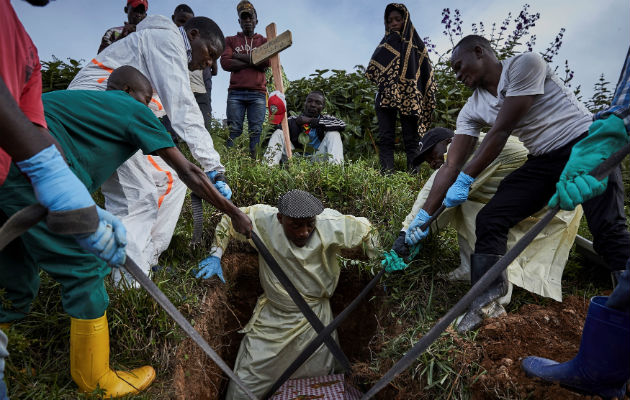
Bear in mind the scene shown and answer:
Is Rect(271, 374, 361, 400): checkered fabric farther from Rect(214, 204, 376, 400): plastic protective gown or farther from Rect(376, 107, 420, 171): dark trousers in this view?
Rect(376, 107, 420, 171): dark trousers

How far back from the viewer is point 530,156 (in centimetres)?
258

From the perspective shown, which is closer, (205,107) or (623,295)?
(623,295)

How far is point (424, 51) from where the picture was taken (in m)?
5.21

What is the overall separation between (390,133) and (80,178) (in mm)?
A: 3960

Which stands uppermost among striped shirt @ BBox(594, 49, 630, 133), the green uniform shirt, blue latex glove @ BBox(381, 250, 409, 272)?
striped shirt @ BBox(594, 49, 630, 133)

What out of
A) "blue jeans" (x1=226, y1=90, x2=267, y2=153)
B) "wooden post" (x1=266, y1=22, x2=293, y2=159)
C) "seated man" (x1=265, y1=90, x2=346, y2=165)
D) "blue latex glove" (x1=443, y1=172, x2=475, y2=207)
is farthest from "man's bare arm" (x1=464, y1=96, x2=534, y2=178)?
"blue jeans" (x1=226, y1=90, x2=267, y2=153)

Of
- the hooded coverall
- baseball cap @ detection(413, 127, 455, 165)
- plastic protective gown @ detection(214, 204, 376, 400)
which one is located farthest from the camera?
baseball cap @ detection(413, 127, 455, 165)

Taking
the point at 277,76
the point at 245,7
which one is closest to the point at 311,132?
the point at 277,76

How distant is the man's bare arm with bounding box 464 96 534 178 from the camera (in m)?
2.31

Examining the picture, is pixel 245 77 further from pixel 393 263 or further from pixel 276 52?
pixel 393 263

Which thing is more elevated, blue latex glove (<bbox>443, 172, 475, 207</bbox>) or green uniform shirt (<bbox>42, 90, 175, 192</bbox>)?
green uniform shirt (<bbox>42, 90, 175, 192</bbox>)

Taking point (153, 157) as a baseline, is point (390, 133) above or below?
above

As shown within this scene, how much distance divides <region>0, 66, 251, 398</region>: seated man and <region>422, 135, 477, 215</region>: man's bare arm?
68.3 inches

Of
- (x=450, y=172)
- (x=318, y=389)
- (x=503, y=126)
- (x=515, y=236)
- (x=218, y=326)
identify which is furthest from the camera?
(x=318, y=389)
